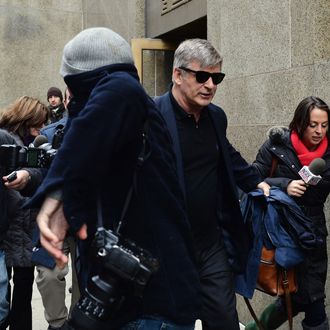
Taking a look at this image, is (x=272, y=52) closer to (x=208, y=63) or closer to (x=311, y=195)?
(x=311, y=195)

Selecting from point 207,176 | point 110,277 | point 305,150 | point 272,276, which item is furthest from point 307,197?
point 110,277

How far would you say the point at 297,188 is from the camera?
3801 millimetres

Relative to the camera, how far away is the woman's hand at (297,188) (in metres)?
3.79

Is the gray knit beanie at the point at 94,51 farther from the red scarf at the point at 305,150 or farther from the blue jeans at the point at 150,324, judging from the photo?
the red scarf at the point at 305,150

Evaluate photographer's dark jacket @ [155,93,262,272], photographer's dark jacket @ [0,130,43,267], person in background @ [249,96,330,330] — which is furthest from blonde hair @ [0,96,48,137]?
person in background @ [249,96,330,330]

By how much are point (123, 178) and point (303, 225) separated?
6.22ft

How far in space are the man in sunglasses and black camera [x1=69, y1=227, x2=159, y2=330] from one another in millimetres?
951

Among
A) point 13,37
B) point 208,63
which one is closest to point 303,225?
point 208,63

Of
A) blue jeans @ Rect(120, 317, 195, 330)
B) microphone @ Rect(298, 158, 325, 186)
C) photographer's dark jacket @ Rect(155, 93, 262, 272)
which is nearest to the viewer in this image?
blue jeans @ Rect(120, 317, 195, 330)

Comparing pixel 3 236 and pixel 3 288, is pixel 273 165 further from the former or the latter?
pixel 3 288

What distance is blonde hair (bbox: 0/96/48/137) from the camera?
15.2 feet

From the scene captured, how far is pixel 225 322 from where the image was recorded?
3162 mm

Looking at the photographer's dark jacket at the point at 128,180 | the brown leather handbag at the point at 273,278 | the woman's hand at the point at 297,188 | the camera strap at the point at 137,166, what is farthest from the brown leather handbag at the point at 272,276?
the camera strap at the point at 137,166

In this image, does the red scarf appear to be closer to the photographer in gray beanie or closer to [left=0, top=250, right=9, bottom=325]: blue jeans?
the photographer in gray beanie
